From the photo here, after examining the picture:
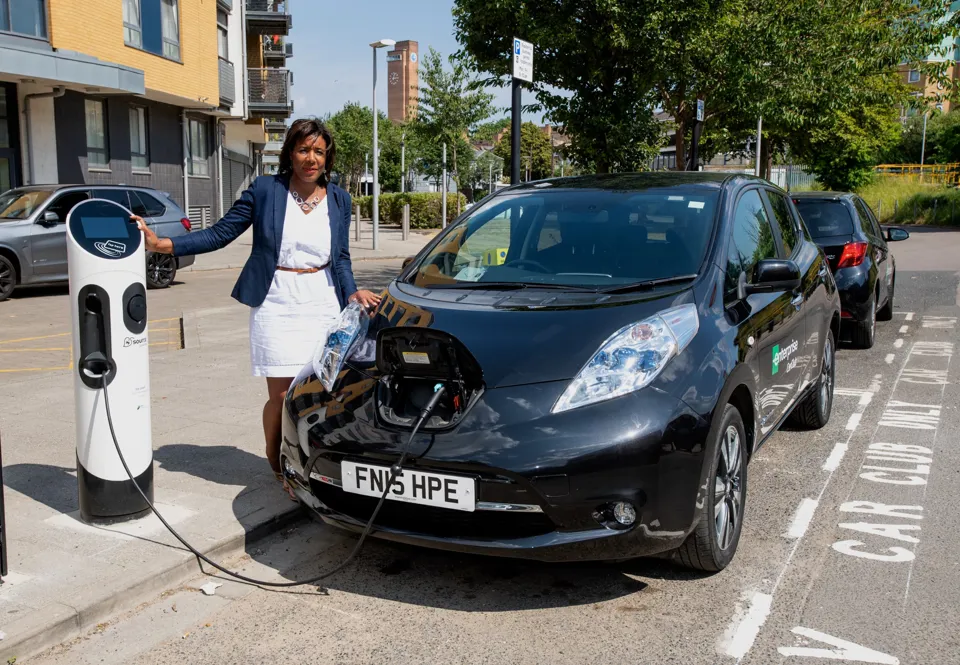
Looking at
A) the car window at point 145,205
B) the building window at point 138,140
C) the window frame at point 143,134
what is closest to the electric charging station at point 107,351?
the car window at point 145,205

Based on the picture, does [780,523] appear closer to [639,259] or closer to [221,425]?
[639,259]

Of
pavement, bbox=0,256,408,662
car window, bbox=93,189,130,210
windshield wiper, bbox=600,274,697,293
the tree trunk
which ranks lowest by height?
pavement, bbox=0,256,408,662

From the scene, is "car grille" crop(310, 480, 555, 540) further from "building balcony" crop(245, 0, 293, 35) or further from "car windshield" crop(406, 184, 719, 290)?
"building balcony" crop(245, 0, 293, 35)

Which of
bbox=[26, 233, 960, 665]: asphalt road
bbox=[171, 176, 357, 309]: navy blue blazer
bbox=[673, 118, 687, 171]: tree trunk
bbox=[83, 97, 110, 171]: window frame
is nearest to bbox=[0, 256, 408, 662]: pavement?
bbox=[26, 233, 960, 665]: asphalt road

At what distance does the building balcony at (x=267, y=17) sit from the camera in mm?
38500

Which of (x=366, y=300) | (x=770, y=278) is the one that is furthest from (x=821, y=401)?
(x=366, y=300)

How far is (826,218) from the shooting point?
9695mm

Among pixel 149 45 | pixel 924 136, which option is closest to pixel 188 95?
pixel 149 45

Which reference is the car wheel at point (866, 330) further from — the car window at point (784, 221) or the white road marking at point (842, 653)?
the white road marking at point (842, 653)

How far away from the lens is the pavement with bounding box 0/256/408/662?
11.3 feet

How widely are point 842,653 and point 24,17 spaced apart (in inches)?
809

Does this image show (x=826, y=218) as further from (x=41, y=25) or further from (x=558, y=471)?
(x=41, y=25)

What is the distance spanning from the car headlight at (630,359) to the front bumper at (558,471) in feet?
0.15

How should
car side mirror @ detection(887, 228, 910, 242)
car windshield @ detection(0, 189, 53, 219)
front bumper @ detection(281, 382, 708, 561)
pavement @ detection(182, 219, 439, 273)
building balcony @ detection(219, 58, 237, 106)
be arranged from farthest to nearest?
building balcony @ detection(219, 58, 237, 106) → pavement @ detection(182, 219, 439, 273) → car windshield @ detection(0, 189, 53, 219) → car side mirror @ detection(887, 228, 910, 242) → front bumper @ detection(281, 382, 708, 561)
